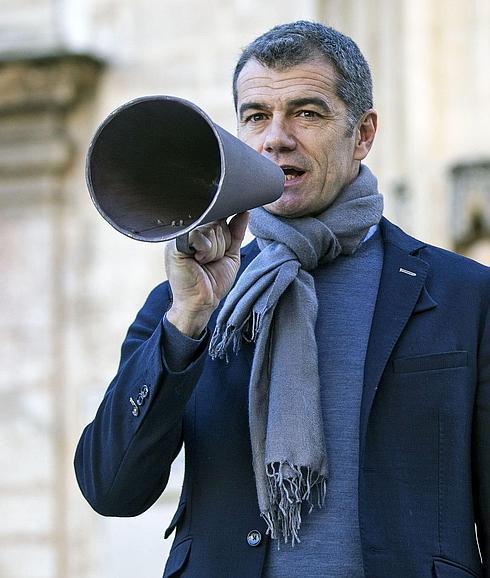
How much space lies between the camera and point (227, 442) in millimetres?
2902

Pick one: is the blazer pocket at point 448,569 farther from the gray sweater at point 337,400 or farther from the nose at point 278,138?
the nose at point 278,138

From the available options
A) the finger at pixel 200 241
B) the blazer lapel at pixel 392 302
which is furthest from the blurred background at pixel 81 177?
the finger at pixel 200 241

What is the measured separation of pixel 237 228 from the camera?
2.78 m

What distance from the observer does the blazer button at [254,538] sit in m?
2.83

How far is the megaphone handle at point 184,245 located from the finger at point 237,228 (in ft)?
0.35

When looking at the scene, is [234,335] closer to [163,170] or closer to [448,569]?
[163,170]

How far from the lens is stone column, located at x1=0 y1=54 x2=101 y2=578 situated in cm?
655

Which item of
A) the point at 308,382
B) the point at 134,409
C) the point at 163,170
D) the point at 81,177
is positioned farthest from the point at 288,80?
the point at 81,177

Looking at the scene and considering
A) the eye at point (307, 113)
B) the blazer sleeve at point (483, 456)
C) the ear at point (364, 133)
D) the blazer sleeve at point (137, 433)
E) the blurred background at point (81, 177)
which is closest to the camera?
the blazer sleeve at point (137, 433)

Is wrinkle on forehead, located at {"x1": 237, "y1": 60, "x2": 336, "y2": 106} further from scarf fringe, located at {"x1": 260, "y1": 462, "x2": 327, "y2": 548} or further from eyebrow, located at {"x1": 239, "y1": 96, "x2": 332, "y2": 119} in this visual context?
scarf fringe, located at {"x1": 260, "y1": 462, "x2": 327, "y2": 548}

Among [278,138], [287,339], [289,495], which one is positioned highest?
[278,138]

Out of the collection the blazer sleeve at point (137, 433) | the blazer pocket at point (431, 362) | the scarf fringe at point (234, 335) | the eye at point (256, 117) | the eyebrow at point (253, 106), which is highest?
the eyebrow at point (253, 106)

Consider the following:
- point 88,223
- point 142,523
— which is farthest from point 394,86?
point 142,523

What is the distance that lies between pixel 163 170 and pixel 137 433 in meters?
0.45
